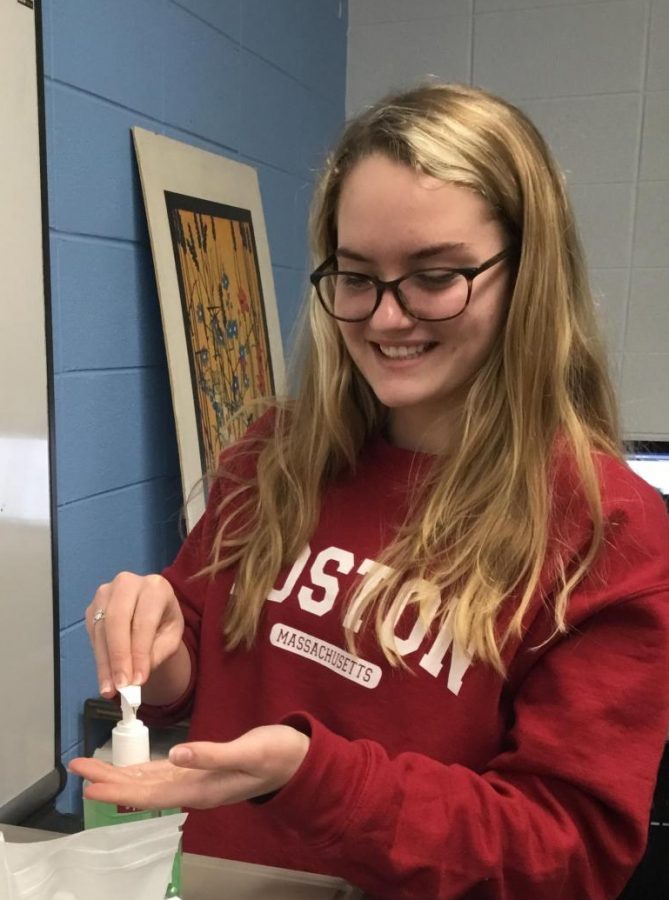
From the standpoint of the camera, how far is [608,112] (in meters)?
2.09

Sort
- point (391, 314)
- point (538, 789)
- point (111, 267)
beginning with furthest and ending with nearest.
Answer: point (111, 267), point (391, 314), point (538, 789)

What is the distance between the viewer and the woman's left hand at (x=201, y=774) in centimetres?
54

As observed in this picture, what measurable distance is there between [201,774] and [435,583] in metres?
0.29

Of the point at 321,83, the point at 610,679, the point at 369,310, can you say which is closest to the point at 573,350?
the point at 369,310

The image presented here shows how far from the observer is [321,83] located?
6.86 feet

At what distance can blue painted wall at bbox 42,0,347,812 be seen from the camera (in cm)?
116

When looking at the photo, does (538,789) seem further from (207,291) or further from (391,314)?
(207,291)

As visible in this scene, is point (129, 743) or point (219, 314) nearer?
point (129, 743)

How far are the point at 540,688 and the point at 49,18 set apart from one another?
986 mm

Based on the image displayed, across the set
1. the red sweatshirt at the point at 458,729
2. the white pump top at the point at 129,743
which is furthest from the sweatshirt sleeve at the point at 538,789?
the white pump top at the point at 129,743

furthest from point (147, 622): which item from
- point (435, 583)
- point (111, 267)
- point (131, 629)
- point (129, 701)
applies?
point (111, 267)

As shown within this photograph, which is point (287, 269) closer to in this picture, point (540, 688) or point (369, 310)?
point (369, 310)

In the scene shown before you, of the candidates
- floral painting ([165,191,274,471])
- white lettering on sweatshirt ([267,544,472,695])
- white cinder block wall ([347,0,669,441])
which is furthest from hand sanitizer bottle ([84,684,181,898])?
white cinder block wall ([347,0,669,441])

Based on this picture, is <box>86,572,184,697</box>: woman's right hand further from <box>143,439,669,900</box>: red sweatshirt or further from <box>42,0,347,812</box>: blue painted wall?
<box>42,0,347,812</box>: blue painted wall
